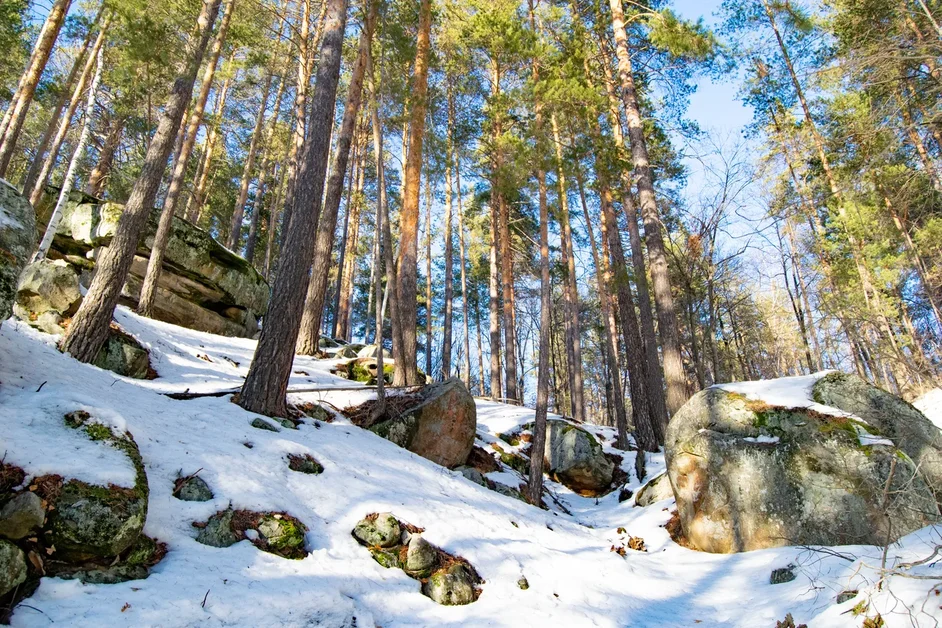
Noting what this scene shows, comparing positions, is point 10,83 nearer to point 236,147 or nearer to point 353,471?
point 236,147

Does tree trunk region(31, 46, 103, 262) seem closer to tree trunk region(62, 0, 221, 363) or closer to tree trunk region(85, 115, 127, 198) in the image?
tree trunk region(62, 0, 221, 363)

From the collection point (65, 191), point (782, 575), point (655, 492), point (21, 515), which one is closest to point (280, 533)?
point (21, 515)

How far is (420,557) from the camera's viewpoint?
12.8 feet

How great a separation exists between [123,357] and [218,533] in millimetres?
4604

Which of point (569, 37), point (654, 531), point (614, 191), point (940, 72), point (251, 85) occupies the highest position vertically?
point (251, 85)

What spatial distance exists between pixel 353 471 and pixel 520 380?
2488 centimetres

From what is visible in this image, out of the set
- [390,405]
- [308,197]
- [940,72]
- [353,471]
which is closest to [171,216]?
[308,197]

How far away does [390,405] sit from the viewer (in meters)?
7.73

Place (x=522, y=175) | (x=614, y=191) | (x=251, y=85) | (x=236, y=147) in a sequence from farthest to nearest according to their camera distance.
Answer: (x=236, y=147), (x=251, y=85), (x=614, y=191), (x=522, y=175)

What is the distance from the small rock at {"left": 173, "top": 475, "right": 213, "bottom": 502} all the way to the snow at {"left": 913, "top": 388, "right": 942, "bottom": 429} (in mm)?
13865

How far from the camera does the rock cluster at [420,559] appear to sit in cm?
371

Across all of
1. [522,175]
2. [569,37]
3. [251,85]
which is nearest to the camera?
[522,175]

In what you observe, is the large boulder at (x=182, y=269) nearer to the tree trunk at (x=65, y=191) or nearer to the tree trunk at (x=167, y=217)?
the tree trunk at (x=167, y=217)

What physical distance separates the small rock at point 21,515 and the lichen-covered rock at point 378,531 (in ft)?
7.14
